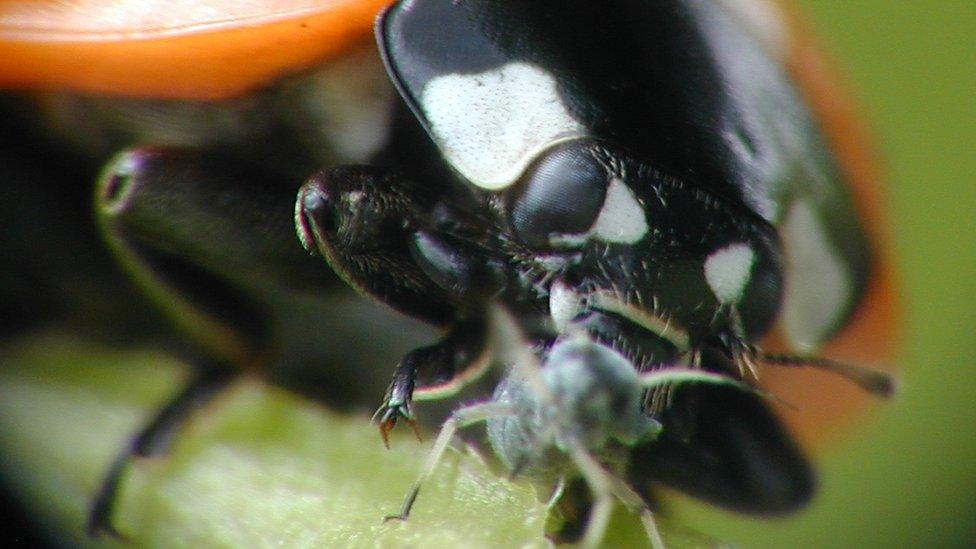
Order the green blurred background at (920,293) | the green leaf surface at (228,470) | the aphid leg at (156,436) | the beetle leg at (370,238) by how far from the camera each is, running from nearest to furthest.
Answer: the green leaf surface at (228,470), the beetle leg at (370,238), the aphid leg at (156,436), the green blurred background at (920,293)

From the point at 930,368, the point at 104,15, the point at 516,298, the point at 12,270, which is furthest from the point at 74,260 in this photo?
the point at 930,368

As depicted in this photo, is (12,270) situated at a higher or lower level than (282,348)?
lower

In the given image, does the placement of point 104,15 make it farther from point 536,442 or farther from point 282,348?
point 536,442

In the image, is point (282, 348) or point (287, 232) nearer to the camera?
point (287, 232)

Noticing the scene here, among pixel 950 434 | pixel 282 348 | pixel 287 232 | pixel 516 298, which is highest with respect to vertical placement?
pixel 516 298

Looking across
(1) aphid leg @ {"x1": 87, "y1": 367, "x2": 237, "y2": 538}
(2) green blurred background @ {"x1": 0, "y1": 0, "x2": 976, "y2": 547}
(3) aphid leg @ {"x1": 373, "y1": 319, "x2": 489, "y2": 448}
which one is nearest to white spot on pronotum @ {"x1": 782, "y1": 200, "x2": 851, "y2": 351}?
(2) green blurred background @ {"x1": 0, "y1": 0, "x2": 976, "y2": 547}

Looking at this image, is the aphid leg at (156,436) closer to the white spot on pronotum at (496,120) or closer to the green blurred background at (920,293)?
the white spot on pronotum at (496,120)

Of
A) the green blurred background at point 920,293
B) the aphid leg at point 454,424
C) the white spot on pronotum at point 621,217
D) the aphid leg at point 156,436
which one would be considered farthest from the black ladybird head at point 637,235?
the green blurred background at point 920,293
